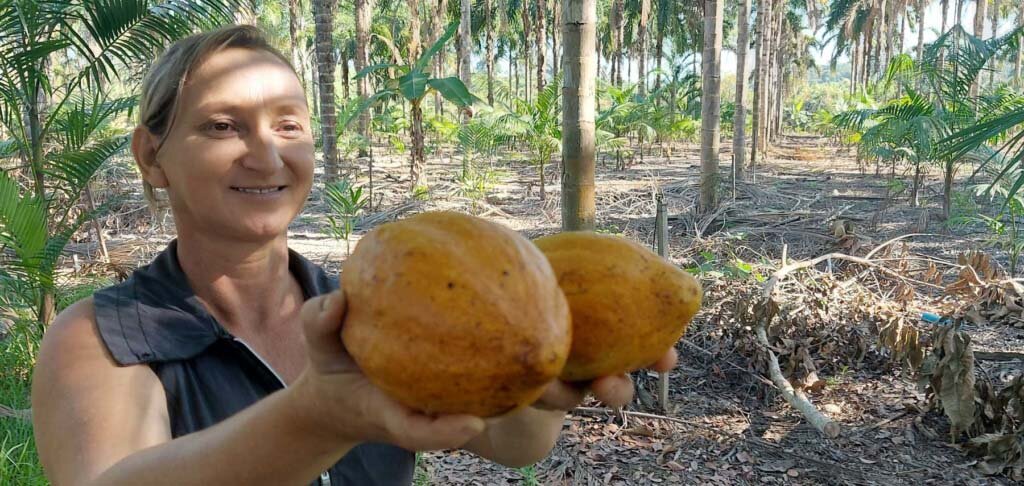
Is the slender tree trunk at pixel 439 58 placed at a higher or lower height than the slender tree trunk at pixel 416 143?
higher

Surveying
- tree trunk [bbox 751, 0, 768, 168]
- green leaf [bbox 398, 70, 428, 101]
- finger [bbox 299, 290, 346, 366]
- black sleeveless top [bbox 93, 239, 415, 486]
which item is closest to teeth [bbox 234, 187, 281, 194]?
black sleeveless top [bbox 93, 239, 415, 486]

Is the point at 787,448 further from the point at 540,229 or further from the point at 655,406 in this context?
the point at 540,229

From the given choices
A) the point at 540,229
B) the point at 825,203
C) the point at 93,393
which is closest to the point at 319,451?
the point at 93,393

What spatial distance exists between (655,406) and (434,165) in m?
13.5

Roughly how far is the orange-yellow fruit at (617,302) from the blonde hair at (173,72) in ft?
2.28

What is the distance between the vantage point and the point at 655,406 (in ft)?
12.2

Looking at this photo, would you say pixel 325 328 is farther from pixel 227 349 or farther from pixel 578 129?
pixel 578 129

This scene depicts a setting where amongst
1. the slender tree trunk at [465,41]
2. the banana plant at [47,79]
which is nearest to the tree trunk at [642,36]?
the slender tree trunk at [465,41]

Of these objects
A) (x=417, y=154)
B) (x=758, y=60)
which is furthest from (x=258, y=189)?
(x=758, y=60)

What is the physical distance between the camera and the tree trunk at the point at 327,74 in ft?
25.2

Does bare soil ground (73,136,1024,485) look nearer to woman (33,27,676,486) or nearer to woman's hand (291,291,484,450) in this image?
woman (33,27,676,486)

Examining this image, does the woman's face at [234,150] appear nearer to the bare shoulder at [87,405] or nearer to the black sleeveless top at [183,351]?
the black sleeveless top at [183,351]

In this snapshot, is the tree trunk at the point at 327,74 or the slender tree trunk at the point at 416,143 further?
the slender tree trunk at the point at 416,143

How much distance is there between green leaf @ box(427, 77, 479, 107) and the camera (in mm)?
7845
